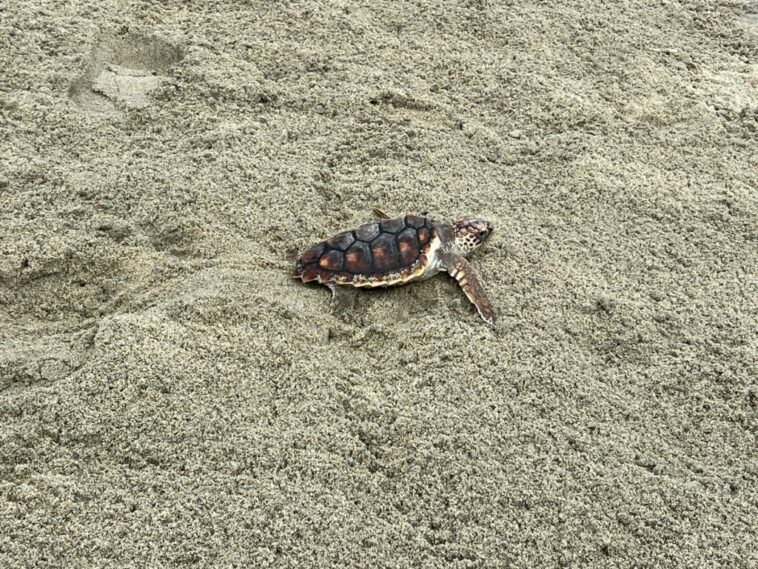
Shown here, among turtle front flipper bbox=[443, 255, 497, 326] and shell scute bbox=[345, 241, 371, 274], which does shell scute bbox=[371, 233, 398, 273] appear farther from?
turtle front flipper bbox=[443, 255, 497, 326]

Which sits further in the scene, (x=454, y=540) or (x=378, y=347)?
(x=378, y=347)

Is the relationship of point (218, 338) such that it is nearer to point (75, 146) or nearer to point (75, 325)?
point (75, 325)

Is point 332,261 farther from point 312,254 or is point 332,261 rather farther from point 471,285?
point 471,285

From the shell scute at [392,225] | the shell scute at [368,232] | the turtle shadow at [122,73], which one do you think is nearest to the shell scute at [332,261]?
the shell scute at [368,232]

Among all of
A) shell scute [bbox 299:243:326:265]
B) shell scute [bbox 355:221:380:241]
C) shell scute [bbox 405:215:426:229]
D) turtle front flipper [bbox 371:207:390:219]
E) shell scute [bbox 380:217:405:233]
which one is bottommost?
shell scute [bbox 299:243:326:265]

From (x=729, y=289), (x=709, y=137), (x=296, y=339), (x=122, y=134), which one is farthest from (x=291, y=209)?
(x=709, y=137)

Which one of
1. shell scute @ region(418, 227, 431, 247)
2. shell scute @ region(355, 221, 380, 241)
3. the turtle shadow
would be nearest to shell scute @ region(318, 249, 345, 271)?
shell scute @ region(355, 221, 380, 241)

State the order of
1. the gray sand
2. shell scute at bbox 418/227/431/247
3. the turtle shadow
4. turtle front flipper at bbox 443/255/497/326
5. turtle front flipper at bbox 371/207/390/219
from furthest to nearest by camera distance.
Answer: the turtle shadow → turtle front flipper at bbox 371/207/390/219 → shell scute at bbox 418/227/431/247 → turtle front flipper at bbox 443/255/497/326 → the gray sand
